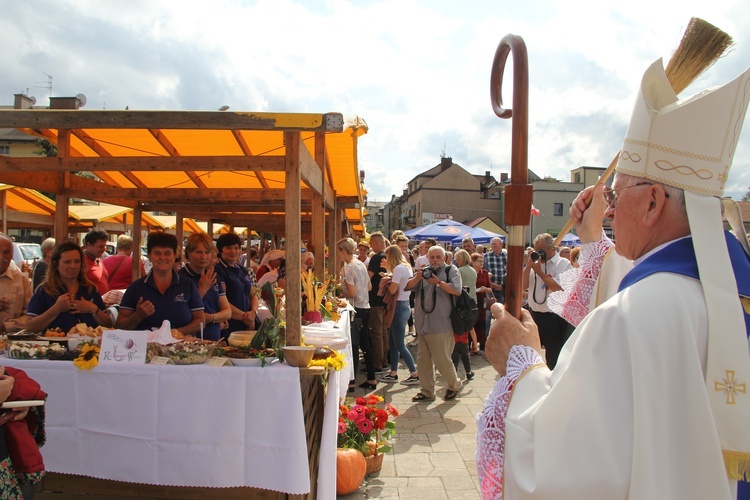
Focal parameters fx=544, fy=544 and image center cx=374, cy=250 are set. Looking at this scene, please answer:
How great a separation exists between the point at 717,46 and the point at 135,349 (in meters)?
3.40

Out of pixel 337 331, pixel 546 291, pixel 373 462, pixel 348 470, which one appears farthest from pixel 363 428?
pixel 546 291

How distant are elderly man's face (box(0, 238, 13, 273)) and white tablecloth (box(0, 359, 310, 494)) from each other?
5.73ft

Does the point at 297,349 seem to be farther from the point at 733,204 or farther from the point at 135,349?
the point at 733,204

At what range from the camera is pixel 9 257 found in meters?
4.87

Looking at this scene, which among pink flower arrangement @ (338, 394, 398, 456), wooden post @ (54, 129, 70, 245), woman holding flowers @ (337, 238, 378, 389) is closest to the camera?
pink flower arrangement @ (338, 394, 398, 456)

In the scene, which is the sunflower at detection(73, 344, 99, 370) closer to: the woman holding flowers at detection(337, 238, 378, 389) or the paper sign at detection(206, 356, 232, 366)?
the paper sign at detection(206, 356, 232, 366)

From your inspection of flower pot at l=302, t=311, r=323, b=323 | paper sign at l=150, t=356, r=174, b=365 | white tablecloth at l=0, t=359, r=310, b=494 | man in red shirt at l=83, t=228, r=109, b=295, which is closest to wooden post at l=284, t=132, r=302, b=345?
white tablecloth at l=0, t=359, r=310, b=494

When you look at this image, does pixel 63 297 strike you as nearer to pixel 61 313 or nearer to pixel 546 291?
pixel 61 313

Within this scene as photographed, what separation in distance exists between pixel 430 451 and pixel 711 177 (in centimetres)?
428

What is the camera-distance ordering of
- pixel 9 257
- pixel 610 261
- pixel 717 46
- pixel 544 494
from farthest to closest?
1. pixel 9 257
2. pixel 610 261
3. pixel 717 46
4. pixel 544 494

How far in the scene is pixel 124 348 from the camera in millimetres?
3488

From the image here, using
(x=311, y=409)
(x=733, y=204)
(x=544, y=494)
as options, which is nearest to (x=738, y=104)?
(x=733, y=204)

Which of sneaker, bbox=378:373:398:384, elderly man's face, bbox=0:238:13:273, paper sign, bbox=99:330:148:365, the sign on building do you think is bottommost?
sneaker, bbox=378:373:398:384

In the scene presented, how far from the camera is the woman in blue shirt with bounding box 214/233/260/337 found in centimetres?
529
